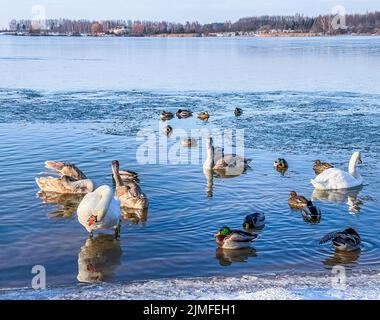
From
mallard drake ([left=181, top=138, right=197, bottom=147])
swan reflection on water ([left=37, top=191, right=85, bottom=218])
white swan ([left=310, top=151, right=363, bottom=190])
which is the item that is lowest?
swan reflection on water ([left=37, top=191, right=85, bottom=218])

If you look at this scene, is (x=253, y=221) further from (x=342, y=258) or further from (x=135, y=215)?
(x=135, y=215)

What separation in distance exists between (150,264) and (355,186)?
7.32 metres

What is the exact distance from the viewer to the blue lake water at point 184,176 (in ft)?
36.0

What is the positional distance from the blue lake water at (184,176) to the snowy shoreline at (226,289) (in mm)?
479

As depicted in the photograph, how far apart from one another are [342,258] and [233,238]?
2.14 meters

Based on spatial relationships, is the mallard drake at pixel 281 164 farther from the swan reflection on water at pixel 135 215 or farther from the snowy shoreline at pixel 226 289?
the snowy shoreline at pixel 226 289

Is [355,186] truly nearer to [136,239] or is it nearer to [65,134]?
[136,239]

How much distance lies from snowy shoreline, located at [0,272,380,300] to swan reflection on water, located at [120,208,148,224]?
350 cm

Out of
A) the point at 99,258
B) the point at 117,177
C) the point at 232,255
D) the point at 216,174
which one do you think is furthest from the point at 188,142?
the point at 99,258

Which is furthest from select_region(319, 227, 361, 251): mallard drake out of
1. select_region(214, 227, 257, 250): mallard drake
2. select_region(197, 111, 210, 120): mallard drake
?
select_region(197, 111, 210, 120): mallard drake

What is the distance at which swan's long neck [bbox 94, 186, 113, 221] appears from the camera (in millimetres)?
11602

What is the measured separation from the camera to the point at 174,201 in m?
14.5

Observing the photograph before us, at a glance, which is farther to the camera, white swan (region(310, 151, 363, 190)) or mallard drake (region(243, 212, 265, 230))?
white swan (region(310, 151, 363, 190))

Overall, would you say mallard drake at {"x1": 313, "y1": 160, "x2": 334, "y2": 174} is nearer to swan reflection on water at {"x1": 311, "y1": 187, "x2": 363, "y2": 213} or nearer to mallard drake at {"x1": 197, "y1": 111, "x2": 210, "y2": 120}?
swan reflection on water at {"x1": 311, "y1": 187, "x2": 363, "y2": 213}
